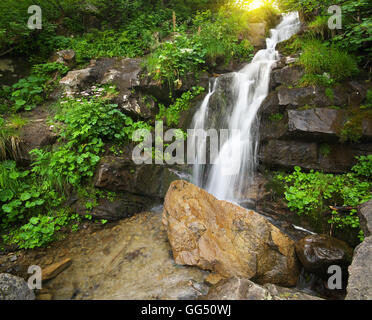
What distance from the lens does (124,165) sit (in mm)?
4195

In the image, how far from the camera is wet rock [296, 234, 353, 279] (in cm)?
270

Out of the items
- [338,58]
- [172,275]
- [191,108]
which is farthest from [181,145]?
[338,58]

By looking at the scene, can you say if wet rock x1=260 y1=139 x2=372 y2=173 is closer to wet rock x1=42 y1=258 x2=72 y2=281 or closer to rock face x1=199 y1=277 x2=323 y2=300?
rock face x1=199 y1=277 x2=323 y2=300

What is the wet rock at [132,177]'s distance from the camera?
3984mm

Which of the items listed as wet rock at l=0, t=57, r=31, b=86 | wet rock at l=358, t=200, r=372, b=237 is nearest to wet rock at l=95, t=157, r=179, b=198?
wet rock at l=358, t=200, r=372, b=237

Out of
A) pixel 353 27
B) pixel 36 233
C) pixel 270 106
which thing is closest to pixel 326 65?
pixel 353 27

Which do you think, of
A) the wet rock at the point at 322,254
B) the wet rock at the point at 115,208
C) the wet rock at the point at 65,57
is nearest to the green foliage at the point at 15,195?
the wet rock at the point at 115,208

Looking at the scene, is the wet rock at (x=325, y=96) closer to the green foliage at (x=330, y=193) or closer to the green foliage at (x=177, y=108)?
the green foliage at (x=330, y=193)

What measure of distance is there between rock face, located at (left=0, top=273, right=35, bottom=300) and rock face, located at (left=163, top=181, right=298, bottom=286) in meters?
1.87

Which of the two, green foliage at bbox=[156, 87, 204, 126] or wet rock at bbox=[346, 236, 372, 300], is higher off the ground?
green foliage at bbox=[156, 87, 204, 126]

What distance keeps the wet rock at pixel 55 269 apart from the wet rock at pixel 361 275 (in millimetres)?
3586

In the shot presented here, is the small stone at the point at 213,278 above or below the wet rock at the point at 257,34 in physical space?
below

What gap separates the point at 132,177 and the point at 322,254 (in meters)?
3.61
